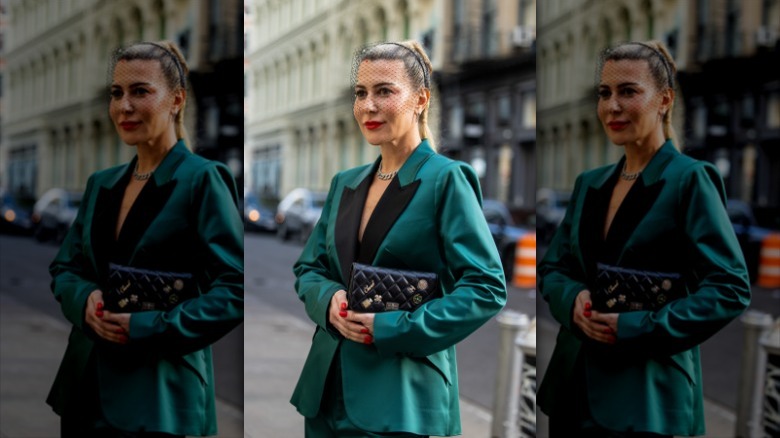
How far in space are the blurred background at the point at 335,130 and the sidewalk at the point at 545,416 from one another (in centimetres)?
18

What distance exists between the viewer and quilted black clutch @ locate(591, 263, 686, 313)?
11.8 feet

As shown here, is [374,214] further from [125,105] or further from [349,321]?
[125,105]

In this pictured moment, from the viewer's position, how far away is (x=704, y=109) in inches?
166

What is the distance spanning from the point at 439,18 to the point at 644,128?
0.81 m

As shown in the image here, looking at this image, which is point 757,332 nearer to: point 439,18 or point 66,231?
point 439,18

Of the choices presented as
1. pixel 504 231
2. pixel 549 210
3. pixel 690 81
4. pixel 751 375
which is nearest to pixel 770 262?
pixel 751 375

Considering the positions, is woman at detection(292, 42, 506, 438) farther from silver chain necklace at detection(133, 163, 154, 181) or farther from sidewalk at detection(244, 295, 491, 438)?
silver chain necklace at detection(133, 163, 154, 181)

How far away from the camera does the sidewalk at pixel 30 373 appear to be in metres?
3.77

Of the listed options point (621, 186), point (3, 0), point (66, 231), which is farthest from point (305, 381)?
point (3, 0)

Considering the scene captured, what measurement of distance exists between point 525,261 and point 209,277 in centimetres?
129

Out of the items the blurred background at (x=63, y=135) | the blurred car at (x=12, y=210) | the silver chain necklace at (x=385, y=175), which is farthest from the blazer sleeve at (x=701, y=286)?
the blurred car at (x=12, y=210)

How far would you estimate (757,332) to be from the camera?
4.59m

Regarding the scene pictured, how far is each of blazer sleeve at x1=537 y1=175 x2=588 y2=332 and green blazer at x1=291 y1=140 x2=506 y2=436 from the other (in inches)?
28.5

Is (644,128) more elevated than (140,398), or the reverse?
(644,128)
